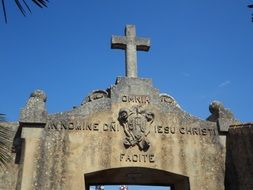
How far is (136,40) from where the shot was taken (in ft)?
32.8

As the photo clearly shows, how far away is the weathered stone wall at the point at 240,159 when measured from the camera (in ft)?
27.7

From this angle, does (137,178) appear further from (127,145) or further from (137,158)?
(127,145)

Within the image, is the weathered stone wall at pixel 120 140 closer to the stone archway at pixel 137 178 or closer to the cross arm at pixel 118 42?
the stone archway at pixel 137 178

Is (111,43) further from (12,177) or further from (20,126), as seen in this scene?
(12,177)

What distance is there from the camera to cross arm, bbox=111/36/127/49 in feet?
32.2

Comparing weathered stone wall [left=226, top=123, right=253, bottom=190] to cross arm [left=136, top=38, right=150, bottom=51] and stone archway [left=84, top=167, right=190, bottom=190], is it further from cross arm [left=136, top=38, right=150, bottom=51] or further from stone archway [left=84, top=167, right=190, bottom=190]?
cross arm [left=136, top=38, right=150, bottom=51]

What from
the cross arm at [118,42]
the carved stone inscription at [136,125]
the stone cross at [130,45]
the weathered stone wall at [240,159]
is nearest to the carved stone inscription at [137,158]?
the carved stone inscription at [136,125]

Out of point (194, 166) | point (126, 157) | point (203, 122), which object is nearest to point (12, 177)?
point (126, 157)

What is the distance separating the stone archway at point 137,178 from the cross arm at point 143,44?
10.8ft

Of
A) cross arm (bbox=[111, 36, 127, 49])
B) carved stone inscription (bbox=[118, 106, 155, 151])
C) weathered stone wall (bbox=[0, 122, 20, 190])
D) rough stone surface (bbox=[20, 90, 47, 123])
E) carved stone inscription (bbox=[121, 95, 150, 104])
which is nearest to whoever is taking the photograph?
weathered stone wall (bbox=[0, 122, 20, 190])

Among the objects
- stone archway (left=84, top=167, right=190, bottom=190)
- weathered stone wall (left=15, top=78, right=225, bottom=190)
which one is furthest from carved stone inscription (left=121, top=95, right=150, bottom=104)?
stone archway (left=84, top=167, right=190, bottom=190)

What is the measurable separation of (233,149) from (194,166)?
1.05 meters

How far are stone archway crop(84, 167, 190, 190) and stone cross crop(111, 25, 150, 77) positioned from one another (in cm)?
240

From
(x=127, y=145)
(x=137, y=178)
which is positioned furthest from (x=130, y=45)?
(x=137, y=178)
